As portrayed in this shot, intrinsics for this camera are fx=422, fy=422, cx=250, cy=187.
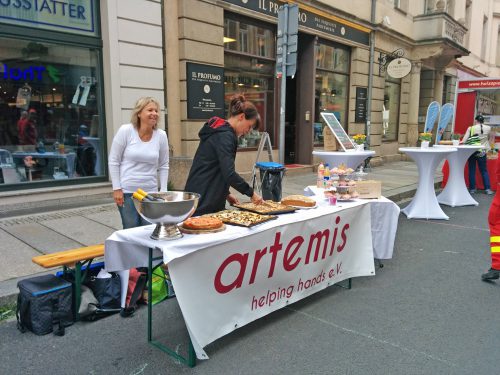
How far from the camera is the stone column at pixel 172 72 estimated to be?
8.69 meters

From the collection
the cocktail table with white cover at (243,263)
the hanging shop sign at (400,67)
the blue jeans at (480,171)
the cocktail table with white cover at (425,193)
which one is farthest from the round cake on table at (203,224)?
the hanging shop sign at (400,67)

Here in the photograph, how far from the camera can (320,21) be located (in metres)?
12.7

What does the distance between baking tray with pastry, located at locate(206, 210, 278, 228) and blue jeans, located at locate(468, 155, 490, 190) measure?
8.82 metres

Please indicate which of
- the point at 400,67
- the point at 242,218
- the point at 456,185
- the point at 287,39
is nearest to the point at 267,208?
the point at 242,218

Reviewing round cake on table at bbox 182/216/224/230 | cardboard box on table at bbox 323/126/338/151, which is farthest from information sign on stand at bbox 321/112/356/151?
round cake on table at bbox 182/216/224/230

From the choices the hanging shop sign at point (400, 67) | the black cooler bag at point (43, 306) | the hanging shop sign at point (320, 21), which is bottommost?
the black cooler bag at point (43, 306)

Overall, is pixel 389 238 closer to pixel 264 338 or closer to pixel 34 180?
pixel 264 338

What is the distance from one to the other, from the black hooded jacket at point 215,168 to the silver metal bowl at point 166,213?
581mm

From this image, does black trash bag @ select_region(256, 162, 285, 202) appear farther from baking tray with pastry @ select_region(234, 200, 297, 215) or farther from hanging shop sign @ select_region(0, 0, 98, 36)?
hanging shop sign @ select_region(0, 0, 98, 36)

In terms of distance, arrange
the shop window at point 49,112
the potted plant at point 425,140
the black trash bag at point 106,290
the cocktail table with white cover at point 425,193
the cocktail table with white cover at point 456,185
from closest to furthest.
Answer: the black trash bag at point 106,290, the shop window at point 49,112, the cocktail table with white cover at point 425,193, the potted plant at point 425,140, the cocktail table with white cover at point 456,185

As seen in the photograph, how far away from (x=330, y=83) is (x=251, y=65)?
4027mm

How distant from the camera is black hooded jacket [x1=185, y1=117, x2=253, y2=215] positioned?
11.2 ft

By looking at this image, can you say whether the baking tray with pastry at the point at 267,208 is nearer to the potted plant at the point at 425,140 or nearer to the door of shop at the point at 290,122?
the potted plant at the point at 425,140

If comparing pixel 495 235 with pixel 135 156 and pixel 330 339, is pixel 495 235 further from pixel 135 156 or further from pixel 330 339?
pixel 135 156
